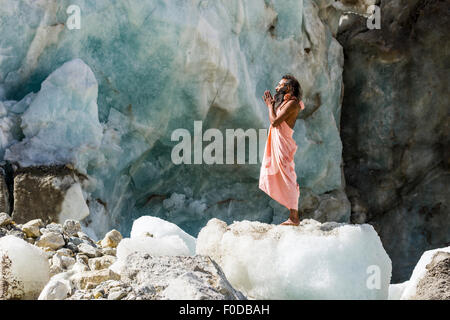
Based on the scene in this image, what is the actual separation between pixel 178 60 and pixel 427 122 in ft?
15.7

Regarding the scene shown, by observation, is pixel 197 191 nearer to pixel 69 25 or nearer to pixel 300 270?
pixel 69 25

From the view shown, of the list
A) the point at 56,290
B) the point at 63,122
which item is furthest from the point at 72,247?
the point at 63,122

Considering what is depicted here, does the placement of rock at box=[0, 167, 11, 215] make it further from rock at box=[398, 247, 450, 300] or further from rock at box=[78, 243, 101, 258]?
rock at box=[398, 247, 450, 300]

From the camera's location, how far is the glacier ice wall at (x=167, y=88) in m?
5.97

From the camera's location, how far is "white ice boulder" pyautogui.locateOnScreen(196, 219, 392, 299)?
124 inches

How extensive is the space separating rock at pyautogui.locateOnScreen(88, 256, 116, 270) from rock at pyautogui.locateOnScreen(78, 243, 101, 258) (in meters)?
0.15

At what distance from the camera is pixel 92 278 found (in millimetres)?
3127

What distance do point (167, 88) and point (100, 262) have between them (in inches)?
139

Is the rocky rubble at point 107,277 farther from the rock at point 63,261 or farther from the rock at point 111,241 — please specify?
the rock at point 111,241

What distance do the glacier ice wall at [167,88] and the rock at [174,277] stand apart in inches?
114

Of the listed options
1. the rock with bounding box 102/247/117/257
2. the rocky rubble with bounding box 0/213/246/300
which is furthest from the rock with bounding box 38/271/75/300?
the rock with bounding box 102/247/117/257

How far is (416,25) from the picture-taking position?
31.9 feet

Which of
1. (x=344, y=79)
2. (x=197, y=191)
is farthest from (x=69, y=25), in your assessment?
(x=344, y=79)

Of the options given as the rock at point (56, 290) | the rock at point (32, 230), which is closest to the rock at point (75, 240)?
the rock at point (32, 230)
